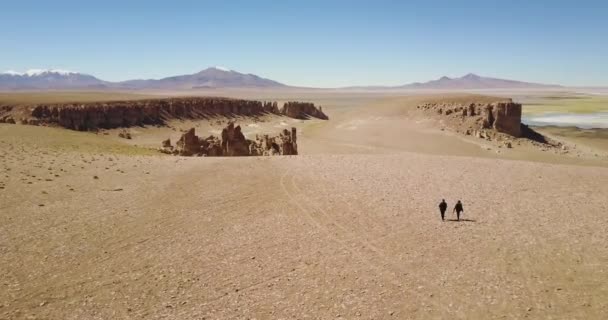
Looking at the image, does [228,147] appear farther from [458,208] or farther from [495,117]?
[495,117]

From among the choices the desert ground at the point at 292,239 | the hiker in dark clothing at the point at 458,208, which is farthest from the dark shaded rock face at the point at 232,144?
the hiker in dark clothing at the point at 458,208

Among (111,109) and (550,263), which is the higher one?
(111,109)

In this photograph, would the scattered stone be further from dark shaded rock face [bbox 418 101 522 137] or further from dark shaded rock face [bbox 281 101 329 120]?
dark shaded rock face [bbox 281 101 329 120]

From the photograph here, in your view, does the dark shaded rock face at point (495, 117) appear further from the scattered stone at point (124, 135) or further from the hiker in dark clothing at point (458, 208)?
the hiker in dark clothing at point (458, 208)

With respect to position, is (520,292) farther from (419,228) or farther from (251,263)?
(251,263)

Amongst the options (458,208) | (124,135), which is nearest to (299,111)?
(124,135)

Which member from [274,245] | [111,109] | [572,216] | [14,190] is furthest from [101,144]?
[111,109]
